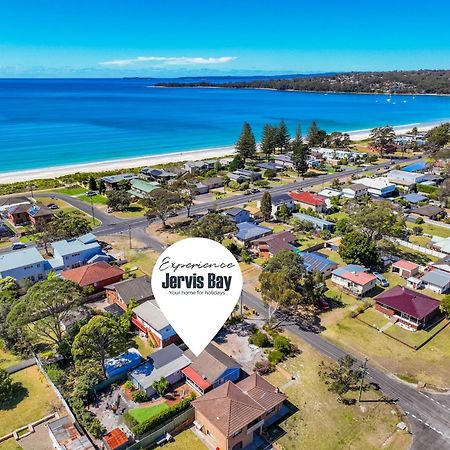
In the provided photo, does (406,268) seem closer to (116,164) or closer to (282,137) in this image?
(282,137)

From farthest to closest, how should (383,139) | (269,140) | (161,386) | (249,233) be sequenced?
(383,139) → (269,140) → (249,233) → (161,386)

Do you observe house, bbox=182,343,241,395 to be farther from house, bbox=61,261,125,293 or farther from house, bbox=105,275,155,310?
house, bbox=61,261,125,293

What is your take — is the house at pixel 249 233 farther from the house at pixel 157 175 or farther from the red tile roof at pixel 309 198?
the house at pixel 157 175

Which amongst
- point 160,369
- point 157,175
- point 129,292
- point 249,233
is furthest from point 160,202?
point 160,369

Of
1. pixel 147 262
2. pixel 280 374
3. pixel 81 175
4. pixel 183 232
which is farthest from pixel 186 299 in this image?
pixel 81 175

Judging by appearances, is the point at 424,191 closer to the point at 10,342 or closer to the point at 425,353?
the point at 425,353

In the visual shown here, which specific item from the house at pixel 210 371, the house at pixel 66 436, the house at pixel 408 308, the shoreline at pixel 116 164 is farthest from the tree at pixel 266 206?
the shoreline at pixel 116 164
